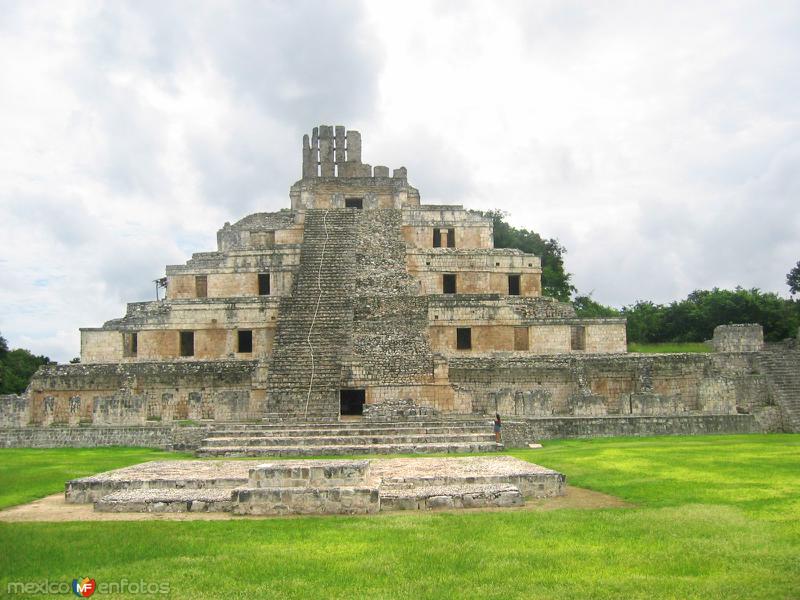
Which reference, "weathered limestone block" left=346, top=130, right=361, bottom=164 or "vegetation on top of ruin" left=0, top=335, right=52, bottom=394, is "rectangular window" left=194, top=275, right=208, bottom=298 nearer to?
"weathered limestone block" left=346, top=130, right=361, bottom=164

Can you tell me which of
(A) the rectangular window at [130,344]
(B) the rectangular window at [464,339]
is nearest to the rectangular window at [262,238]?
(A) the rectangular window at [130,344]

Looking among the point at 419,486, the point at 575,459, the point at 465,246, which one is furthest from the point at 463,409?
the point at 419,486

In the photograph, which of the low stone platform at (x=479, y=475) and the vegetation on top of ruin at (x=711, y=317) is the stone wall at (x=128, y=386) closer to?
the low stone platform at (x=479, y=475)

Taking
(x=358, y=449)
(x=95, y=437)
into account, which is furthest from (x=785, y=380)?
(x=95, y=437)

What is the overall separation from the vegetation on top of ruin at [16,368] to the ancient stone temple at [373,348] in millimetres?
16427

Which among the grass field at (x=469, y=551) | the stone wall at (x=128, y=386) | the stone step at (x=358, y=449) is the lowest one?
the grass field at (x=469, y=551)

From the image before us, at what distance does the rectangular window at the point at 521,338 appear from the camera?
3014cm

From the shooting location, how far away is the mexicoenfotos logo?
23.4 ft

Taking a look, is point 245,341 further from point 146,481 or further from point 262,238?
point 146,481

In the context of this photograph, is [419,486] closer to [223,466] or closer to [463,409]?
[223,466]

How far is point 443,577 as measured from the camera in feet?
24.4

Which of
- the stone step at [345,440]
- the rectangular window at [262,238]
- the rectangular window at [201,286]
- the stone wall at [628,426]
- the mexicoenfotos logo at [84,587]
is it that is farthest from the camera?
the rectangular window at [262,238]

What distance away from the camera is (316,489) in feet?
37.5

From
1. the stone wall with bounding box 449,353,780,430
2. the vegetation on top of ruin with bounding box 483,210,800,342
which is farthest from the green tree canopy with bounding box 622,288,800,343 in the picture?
the stone wall with bounding box 449,353,780,430
